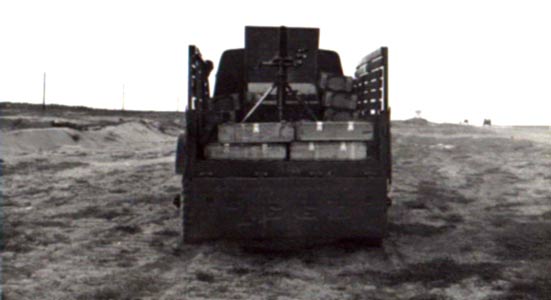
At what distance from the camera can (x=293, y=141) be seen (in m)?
6.90

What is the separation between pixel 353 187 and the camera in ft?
22.6

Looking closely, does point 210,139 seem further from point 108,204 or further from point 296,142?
point 108,204

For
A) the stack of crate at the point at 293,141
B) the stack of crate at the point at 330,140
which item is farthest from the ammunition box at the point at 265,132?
the stack of crate at the point at 330,140

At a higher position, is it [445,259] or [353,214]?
[353,214]

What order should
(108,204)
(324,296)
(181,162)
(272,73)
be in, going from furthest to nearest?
(108,204)
(272,73)
(181,162)
(324,296)

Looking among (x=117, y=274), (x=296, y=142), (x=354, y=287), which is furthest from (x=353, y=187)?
(x=117, y=274)

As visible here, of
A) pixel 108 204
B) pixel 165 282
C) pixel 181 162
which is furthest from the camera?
pixel 108 204

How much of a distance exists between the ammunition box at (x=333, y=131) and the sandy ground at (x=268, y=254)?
1.24 m

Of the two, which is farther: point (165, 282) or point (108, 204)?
point (108, 204)

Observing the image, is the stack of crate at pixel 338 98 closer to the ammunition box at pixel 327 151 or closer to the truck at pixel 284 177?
the truck at pixel 284 177

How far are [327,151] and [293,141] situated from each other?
35 centimetres

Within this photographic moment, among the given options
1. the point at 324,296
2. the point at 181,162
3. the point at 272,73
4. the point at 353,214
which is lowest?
the point at 324,296

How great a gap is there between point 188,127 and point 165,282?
159 cm

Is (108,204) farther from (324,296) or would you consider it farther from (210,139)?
(324,296)
